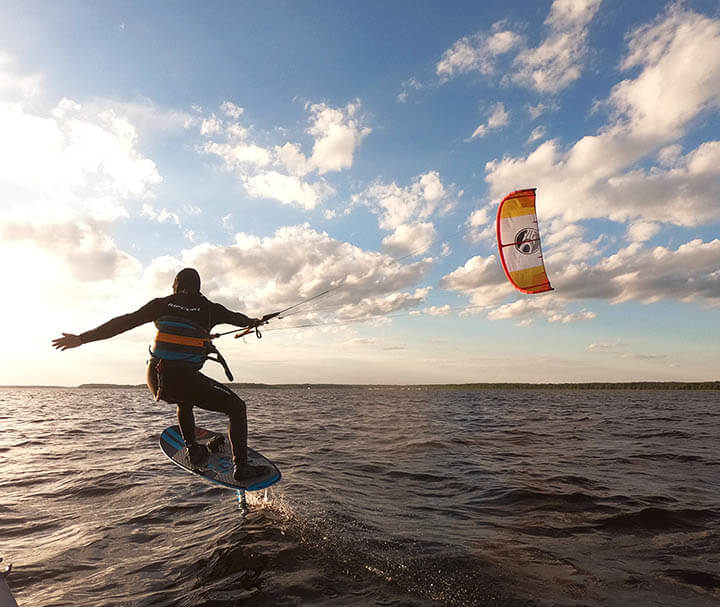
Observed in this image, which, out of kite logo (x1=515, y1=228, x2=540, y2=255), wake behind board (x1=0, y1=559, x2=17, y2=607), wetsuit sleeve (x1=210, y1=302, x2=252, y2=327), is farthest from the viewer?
kite logo (x1=515, y1=228, x2=540, y2=255)

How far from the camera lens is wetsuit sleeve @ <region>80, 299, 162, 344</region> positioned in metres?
5.85

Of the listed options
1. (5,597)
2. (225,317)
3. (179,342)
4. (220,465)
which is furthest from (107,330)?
(5,597)

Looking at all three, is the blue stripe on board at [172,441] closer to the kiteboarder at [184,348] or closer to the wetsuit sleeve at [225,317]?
the kiteboarder at [184,348]

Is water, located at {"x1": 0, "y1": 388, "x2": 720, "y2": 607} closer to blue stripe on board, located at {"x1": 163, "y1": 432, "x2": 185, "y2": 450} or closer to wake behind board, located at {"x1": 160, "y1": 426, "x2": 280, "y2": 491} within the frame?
wake behind board, located at {"x1": 160, "y1": 426, "x2": 280, "y2": 491}

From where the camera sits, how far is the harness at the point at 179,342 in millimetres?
6035

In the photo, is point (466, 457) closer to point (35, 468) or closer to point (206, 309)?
point (206, 309)

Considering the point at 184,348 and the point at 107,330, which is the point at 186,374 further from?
the point at 107,330

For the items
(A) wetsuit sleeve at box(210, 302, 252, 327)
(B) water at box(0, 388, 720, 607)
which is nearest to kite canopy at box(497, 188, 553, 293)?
(B) water at box(0, 388, 720, 607)

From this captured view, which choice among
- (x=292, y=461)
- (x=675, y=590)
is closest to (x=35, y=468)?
(x=292, y=461)

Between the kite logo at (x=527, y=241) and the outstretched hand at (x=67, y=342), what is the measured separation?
45.0 feet

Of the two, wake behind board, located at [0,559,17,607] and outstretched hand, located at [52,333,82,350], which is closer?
wake behind board, located at [0,559,17,607]

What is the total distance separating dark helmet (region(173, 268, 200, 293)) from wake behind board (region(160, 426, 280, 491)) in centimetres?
287

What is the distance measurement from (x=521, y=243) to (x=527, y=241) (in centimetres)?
22

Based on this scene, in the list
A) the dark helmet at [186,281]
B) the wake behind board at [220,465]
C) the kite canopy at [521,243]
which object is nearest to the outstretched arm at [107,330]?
the dark helmet at [186,281]
